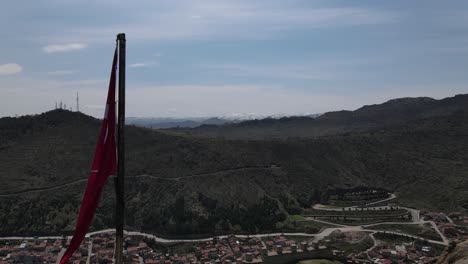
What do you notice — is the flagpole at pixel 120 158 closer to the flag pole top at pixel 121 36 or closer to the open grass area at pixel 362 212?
the flag pole top at pixel 121 36

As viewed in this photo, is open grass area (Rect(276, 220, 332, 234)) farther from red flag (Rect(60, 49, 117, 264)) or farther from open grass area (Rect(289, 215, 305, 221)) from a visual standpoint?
red flag (Rect(60, 49, 117, 264))

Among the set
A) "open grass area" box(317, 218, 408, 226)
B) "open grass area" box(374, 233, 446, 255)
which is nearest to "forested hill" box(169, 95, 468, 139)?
"open grass area" box(317, 218, 408, 226)

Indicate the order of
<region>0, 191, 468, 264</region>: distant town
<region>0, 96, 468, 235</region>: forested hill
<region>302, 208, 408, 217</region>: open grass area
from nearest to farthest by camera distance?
<region>0, 191, 468, 264</region>: distant town
<region>0, 96, 468, 235</region>: forested hill
<region>302, 208, 408, 217</region>: open grass area

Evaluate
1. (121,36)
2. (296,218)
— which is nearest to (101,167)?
(121,36)

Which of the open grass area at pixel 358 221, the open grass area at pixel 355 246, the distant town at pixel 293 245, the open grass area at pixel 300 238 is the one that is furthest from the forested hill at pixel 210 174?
the open grass area at pixel 355 246

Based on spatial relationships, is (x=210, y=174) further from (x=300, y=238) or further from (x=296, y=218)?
(x=300, y=238)

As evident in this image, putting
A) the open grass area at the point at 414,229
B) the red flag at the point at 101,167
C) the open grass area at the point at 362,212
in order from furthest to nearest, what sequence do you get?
the open grass area at the point at 362,212, the open grass area at the point at 414,229, the red flag at the point at 101,167

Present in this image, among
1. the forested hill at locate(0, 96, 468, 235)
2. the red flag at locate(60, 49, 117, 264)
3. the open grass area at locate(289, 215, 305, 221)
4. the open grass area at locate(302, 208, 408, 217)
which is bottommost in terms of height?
the open grass area at locate(289, 215, 305, 221)
